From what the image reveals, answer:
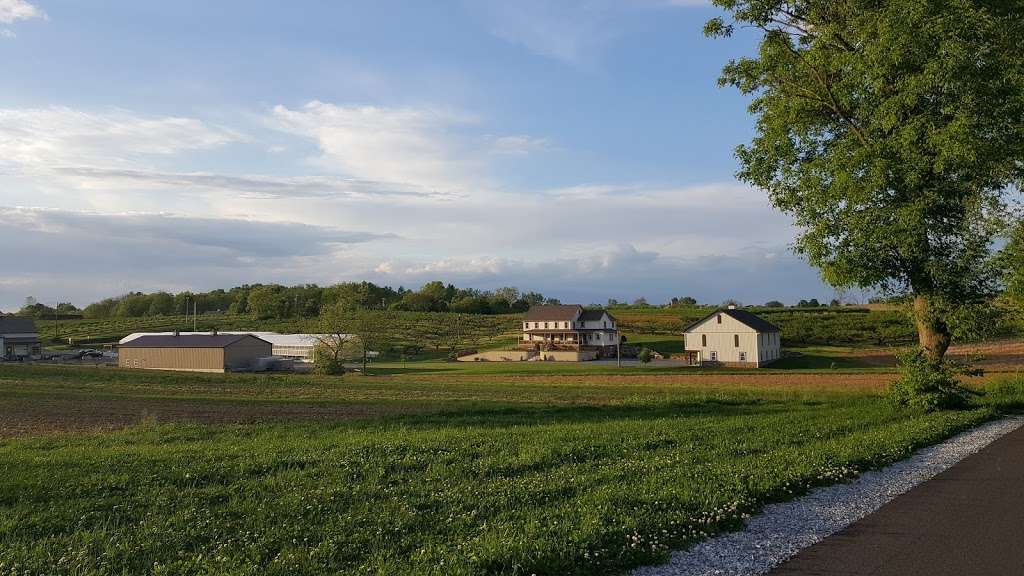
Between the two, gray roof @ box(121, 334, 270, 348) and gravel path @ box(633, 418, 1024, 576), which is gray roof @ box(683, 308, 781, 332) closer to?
gray roof @ box(121, 334, 270, 348)

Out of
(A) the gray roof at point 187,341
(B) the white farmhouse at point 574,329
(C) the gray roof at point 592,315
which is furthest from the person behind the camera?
(C) the gray roof at point 592,315

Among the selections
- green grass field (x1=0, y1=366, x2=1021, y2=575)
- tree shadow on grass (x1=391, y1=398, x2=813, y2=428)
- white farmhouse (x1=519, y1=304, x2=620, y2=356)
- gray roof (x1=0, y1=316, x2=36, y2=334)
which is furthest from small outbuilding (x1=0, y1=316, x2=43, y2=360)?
tree shadow on grass (x1=391, y1=398, x2=813, y2=428)

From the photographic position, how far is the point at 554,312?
107 meters

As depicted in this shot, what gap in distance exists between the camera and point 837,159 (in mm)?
20766

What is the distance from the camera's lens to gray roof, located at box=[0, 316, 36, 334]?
10431cm

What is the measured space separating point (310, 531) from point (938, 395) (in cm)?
1982

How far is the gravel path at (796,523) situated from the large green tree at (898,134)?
9335mm

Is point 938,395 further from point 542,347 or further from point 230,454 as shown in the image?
point 542,347

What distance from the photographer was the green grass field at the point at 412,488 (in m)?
7.49

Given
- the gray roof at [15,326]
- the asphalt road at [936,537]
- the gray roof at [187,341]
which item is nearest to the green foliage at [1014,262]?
the asphalt road at [936,537]

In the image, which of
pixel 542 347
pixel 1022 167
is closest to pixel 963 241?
pixel 1022 167

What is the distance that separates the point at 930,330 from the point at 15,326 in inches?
4904

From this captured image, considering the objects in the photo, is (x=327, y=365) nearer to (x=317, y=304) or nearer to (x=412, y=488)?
(x=412, y=488)

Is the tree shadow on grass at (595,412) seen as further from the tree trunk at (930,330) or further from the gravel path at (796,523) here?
the gravel path at (796,523)
